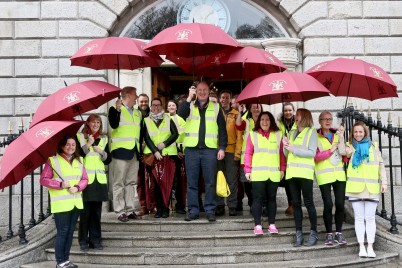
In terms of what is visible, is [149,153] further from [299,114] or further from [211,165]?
[299,114]

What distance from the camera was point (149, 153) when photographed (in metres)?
7.96

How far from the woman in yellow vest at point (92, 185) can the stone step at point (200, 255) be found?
0.67 feet

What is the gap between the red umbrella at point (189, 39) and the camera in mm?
6816

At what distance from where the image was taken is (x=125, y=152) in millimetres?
7629

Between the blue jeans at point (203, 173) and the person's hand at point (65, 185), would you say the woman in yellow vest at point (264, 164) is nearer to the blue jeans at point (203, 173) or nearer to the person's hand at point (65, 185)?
the blue jeans at point (203, 173)

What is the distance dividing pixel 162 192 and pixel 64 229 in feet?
6.08

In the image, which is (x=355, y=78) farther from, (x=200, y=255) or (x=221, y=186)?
(x=200, y=255)

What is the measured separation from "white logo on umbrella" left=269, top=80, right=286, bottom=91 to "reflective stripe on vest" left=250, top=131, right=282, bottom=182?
2.89ft

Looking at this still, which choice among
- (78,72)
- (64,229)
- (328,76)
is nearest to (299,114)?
(328,76)

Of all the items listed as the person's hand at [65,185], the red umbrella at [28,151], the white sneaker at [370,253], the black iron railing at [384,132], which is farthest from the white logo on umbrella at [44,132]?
the black iron railing at [384,132]

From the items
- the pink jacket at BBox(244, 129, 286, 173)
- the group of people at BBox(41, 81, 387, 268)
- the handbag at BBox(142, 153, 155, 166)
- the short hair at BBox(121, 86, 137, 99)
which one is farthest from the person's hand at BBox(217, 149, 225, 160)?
the short hair at BBox(121, 86, 137, 99)

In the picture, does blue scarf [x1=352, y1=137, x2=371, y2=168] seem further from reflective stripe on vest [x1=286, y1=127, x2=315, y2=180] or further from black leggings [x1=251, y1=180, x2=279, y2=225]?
black leggings [x1=251, y1=180, x2=279, y2=225]

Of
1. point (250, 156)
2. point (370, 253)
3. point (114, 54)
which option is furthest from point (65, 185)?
point (370, 253)

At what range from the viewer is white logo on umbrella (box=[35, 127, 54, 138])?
569 centimetres
